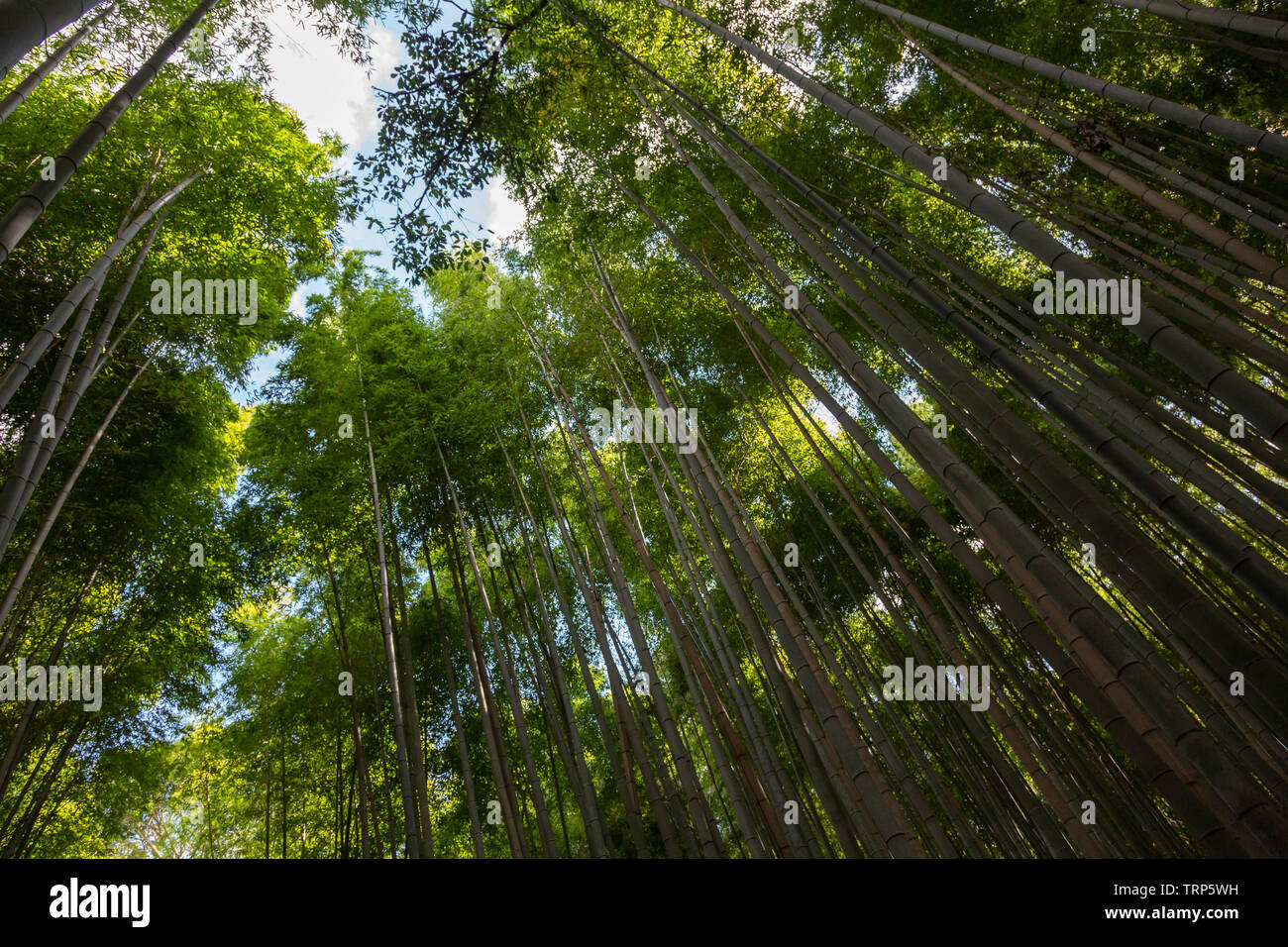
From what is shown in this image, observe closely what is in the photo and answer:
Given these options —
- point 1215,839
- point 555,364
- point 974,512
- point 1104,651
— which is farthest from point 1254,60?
point 555,364

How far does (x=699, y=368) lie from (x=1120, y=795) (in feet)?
16.9

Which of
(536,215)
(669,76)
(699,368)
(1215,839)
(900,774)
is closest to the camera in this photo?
(1215,839)

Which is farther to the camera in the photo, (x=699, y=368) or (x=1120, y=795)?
(x=699, y=368)

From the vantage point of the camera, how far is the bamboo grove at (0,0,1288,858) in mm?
2012

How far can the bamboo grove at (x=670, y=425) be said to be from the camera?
201 cm

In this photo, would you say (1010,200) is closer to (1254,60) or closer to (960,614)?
(1254,60)

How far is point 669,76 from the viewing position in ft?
16.5

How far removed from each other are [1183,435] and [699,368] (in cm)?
463

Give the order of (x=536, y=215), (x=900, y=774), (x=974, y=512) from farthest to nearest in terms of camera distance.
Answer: (x=536, y=215) < (x=900, y=774) < (x=974, y=512)

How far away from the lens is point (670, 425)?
138 inches
